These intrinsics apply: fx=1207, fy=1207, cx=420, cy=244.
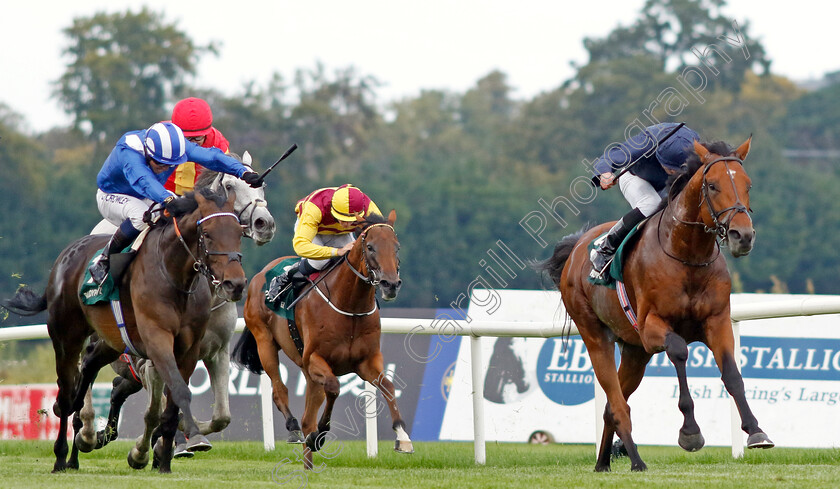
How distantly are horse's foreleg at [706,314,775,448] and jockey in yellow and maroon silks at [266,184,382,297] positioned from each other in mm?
2465

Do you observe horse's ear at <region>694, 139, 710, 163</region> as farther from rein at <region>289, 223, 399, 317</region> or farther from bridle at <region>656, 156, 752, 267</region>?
rein at <region>289, 223, 399, 317</region>

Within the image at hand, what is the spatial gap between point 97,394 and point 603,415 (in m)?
6.12

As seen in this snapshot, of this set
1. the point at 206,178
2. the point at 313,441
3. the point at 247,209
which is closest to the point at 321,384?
the point at 313,441

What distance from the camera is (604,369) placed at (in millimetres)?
7395

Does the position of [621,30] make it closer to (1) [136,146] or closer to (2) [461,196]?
(2) [461,196]

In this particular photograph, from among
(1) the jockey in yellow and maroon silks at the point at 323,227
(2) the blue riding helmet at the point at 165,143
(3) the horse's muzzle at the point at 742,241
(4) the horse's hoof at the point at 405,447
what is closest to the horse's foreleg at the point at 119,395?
(1) the jockey in yellow and maroon silks at the point at 323,227

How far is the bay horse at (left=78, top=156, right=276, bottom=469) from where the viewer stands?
752 centimetres

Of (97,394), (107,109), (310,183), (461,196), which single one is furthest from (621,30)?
(97,394)

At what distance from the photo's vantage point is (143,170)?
7.39 meters

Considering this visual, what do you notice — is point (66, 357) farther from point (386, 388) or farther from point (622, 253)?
point (622, 253)

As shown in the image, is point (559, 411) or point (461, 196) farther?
point (461, 196)

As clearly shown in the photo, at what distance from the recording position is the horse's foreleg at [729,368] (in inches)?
235

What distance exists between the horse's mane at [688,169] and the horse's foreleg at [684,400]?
2.90 ft

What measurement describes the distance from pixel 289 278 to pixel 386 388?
1373 millimetres
